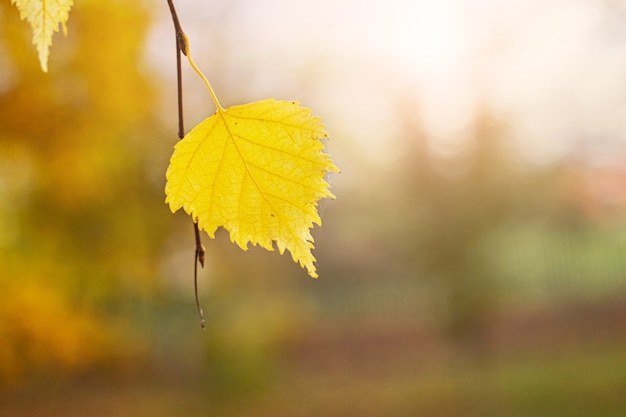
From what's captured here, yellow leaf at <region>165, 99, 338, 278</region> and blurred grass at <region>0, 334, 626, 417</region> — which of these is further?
blurred grass at <region>0, 334, 626, 417</region>

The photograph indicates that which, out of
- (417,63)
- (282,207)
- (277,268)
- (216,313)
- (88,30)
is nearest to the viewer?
(282,207)

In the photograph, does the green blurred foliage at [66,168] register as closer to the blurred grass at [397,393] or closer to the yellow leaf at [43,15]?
the blurred grass at [397,393]

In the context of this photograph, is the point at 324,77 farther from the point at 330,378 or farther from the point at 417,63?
the point at 330,378

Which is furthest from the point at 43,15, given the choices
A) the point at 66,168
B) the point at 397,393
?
the point at 397,393

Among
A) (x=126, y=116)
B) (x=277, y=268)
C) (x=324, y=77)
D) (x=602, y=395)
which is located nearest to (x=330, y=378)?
(x=277, y=268)

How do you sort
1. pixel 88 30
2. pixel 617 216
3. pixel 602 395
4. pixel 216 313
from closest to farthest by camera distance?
1. pixel 88 30
2. pixel 602 395
3. pixel 216 313
4. pixel 617 216

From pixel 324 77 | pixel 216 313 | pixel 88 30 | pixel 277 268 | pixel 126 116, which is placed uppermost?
pixel 324 77

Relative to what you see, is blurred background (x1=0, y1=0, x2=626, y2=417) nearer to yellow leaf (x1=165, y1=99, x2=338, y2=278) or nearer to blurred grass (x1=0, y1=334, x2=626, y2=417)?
blurred grass (x1=0, y1=334, x2=626, y2=417)

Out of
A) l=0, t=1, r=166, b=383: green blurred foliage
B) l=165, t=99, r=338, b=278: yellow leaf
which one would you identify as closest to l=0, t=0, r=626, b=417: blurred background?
l=0, t=1, r=166, b=383: green blurred foliage
